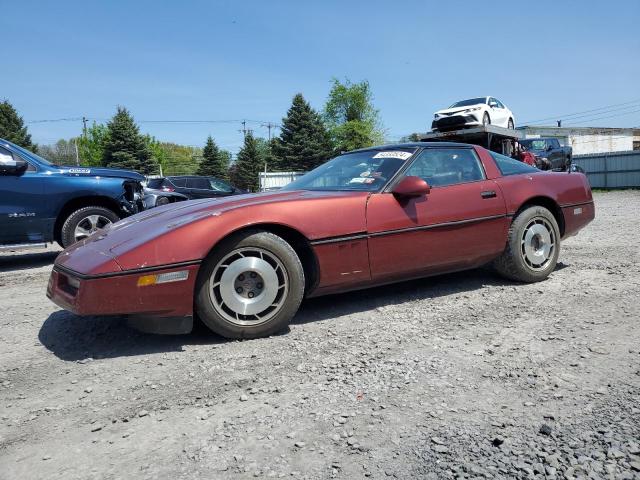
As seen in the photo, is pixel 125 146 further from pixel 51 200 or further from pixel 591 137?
pixel 591 137

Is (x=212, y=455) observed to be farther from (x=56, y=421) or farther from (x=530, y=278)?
(x=530, y=278)

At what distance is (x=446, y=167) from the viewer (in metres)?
3.98

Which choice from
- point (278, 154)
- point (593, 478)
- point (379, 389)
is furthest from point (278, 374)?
point (278, 154)

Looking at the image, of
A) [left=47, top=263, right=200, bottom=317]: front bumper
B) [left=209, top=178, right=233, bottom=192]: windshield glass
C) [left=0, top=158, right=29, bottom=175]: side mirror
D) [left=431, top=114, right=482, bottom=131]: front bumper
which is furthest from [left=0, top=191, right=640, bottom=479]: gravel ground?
[left=209, top=178, right=233, bottom=192]: windshield glass

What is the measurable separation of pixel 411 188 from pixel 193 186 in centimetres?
1049

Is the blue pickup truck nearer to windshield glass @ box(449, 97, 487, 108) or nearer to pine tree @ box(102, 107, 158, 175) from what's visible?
windshield glass @ box(449, 97, 487, 108)

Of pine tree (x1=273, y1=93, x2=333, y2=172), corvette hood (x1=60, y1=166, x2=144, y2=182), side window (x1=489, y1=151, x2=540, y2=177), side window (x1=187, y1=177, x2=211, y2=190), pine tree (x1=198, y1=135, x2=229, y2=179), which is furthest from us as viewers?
pine tree (x1=198, y1=135, x2=229, y2=179)

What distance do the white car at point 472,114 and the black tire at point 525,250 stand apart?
8.56 metres

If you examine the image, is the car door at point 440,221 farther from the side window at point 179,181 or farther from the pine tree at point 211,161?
the pine tree at point 211,161

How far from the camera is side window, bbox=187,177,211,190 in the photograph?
13.0 meters

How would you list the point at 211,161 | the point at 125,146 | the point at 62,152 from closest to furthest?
the point at 125,146 → the point at 211,161 → the point at 62,152

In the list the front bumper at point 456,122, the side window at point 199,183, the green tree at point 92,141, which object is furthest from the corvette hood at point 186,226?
the green tree at point 92,141

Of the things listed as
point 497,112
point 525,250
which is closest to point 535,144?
point 497,112

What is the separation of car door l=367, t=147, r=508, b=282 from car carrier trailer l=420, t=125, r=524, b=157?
816cm
